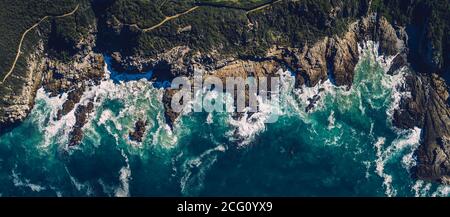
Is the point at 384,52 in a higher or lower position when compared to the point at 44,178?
higher

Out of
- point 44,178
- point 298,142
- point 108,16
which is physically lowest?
point 44,178

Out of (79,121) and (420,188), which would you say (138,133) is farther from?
(420,188)

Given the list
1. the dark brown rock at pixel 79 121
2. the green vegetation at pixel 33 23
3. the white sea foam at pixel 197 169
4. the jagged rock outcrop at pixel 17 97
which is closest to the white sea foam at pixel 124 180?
the dark brown rock at pixel 79 121

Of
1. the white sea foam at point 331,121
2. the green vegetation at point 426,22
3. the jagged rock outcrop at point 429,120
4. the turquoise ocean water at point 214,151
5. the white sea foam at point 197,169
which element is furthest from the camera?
the green vegetation at point 426,22

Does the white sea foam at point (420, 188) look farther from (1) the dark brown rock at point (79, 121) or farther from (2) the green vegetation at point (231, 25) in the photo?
(1) the dark brown rock at point (79, 121)

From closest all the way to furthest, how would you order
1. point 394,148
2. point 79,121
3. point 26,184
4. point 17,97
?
point 26,184, point 17,97, point 79,121, point 394,148

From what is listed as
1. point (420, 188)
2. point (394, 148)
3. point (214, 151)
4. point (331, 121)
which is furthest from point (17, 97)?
point (420, 188)
